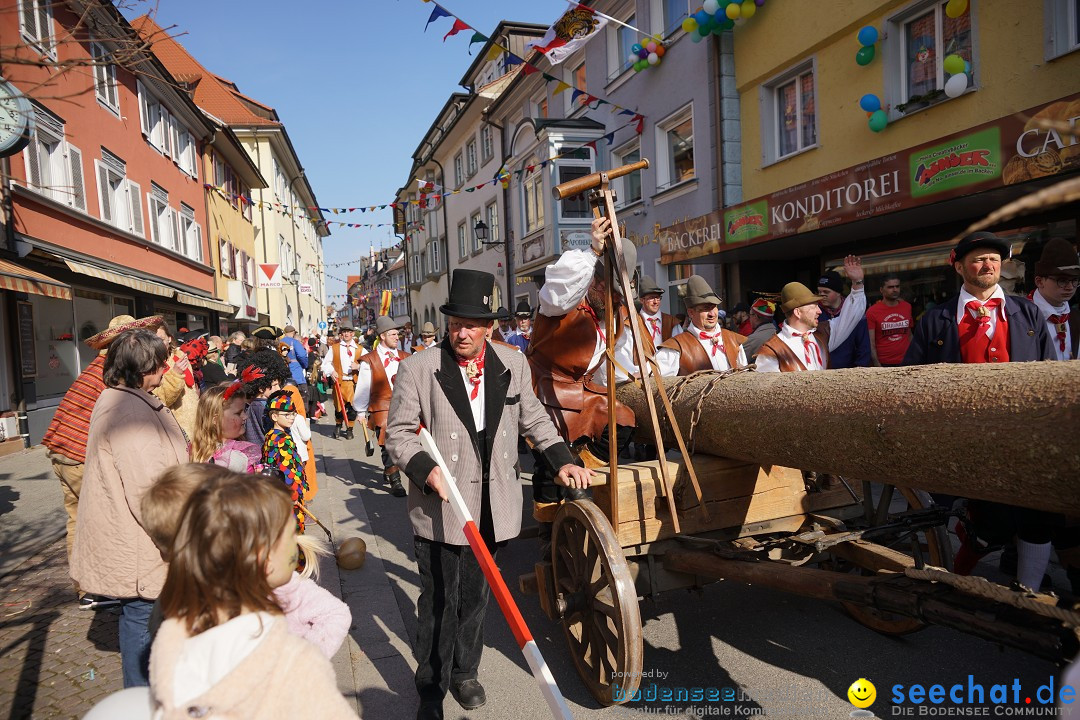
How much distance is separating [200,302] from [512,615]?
18.0 meters

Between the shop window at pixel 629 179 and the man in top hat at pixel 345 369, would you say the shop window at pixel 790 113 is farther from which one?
the man in top hat at pixel 345 369

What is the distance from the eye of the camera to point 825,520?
304 cm

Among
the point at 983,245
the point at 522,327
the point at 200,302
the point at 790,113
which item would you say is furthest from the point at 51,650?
the point at 200,302

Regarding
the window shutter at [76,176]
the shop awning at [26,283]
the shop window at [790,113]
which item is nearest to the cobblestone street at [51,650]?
the shop awning at [26,283]

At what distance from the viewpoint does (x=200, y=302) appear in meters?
17.4

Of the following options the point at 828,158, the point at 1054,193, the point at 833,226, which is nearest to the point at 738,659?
the point at 1054,193

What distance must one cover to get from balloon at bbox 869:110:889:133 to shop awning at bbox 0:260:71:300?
11402mm

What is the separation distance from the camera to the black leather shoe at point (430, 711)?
2689mm

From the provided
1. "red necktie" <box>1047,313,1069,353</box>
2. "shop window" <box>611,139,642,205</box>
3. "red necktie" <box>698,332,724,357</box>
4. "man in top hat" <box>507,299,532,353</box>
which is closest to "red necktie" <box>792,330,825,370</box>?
"red necktie" <box>698,332,724,357</box>

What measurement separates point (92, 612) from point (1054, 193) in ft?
16.9

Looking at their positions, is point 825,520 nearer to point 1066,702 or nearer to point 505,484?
point 505,484

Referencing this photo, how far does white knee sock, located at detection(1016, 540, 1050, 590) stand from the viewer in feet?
9.75

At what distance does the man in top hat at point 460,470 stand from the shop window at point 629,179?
42.1ft

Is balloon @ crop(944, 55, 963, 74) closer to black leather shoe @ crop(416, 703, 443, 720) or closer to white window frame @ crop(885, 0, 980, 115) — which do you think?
white window frame @ crop(885, 0, 980, 115)
